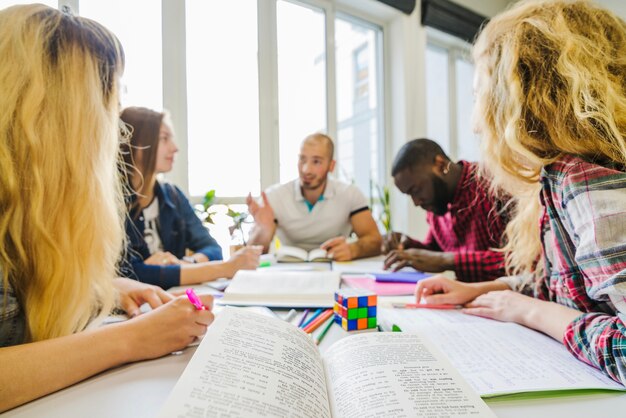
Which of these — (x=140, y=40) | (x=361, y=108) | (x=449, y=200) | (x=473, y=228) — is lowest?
(x=473, y=228)

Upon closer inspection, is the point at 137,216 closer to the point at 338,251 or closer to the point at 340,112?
the point at 338,251

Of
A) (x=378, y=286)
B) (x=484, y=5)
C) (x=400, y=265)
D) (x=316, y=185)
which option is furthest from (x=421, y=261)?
(x=484, y=5)

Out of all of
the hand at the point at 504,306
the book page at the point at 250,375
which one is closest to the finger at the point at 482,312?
the hand at the point at 504,306

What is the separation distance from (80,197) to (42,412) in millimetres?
311

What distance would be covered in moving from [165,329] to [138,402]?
127 mm

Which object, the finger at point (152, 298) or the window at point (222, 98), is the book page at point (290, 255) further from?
the window at point (222, 98)

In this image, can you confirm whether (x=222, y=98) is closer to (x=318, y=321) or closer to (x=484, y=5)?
(x=318, y=321)

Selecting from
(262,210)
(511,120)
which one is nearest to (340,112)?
(262,210)

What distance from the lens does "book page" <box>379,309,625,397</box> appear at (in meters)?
0.43

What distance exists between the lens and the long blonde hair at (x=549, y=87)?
1.83ft

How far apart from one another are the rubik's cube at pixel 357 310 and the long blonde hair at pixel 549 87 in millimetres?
375

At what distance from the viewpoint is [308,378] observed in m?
0.41

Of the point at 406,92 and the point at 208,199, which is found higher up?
the point at 406,92

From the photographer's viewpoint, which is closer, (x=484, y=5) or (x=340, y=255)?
(x=340, y=255)
